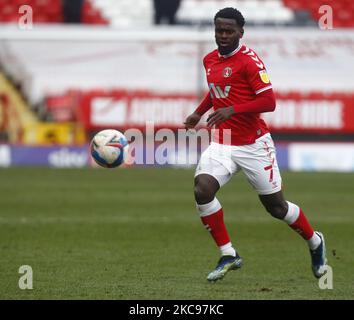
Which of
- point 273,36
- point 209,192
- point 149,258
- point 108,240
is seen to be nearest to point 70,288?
point 209,192

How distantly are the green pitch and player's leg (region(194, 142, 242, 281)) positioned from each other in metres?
0.18

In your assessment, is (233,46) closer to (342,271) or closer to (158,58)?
(342,271)

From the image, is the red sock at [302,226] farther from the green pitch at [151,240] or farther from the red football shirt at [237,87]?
the red football shirt at [237,87]

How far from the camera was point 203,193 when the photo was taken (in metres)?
8.96

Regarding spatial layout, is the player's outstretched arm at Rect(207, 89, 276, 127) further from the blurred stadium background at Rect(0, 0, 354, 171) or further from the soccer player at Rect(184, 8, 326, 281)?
the blurred stadium background at Rect(0, 0, 354, 171)

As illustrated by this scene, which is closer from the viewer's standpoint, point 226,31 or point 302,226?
point 226,31

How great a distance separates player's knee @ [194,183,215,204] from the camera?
8953 mm

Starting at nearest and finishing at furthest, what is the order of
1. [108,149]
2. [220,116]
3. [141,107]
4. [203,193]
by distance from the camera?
1. [220,116]
2. [203,193]
3. [108,149]
4. [141,107]

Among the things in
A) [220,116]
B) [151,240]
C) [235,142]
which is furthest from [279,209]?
[151,240]

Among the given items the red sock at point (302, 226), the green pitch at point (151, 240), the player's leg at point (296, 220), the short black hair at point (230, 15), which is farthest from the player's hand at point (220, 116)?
the green pitch at point (151, 240)

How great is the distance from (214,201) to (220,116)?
0.90 m

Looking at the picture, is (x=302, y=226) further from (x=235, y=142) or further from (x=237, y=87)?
(x=237, y=87)

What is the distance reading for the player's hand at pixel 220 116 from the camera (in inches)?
341

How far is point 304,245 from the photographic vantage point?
39.5 feet
